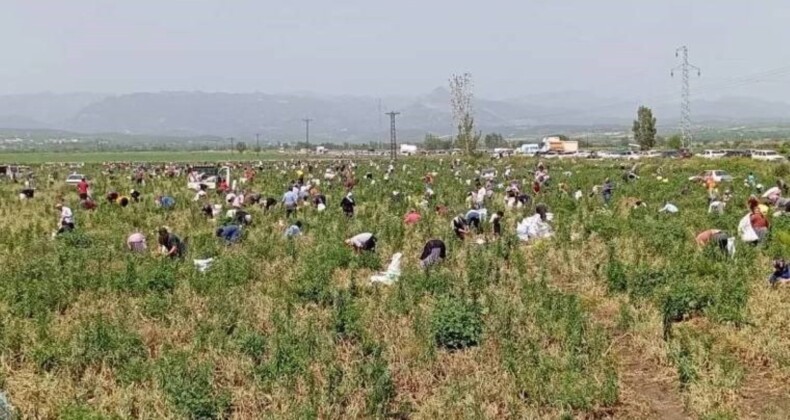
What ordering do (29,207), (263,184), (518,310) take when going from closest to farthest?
1. (518,310)
2. (29,207)
3. (263,184)

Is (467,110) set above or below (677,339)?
above

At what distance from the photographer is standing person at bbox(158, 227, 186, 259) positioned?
1476cm

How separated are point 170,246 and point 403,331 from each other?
667 cm

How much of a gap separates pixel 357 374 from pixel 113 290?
5305 mm

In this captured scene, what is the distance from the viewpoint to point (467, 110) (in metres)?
83.4

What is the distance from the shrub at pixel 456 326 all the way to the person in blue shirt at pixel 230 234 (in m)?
7.78

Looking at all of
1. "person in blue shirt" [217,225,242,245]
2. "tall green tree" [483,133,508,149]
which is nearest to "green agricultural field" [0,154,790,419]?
"person in blue shirt" [217,225,242,245]

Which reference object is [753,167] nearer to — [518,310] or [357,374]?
[518,310]

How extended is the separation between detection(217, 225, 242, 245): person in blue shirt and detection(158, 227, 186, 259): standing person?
6.01 feet

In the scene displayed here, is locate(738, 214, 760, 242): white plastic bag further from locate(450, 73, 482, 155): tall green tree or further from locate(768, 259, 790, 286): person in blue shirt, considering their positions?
locate(450, 73, 482, 155): tall green tree

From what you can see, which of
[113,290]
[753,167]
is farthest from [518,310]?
[753,167]

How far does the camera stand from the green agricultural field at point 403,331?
803 centimetres

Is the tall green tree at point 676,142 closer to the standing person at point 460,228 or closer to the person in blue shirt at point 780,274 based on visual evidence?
the standing person at point 460,228

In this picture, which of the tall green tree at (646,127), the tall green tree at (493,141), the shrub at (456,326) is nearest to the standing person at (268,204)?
the shrub at (456,326)
